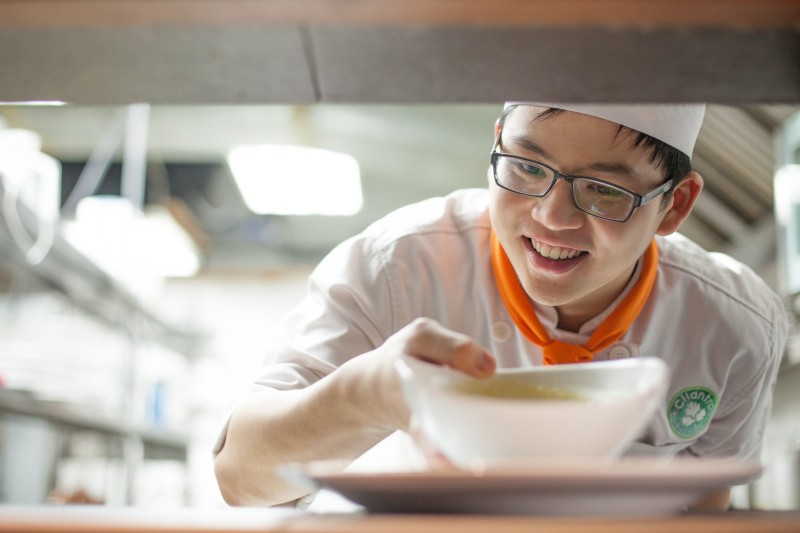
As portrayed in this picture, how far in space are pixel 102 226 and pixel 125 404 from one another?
34.1 inches

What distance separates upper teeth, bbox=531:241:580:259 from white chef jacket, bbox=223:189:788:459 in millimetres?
176

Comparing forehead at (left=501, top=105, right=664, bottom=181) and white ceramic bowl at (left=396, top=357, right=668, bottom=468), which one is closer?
white ceramic bowl at (left=396, top=357, right=668, bottom=468)

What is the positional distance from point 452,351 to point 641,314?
0.94 m

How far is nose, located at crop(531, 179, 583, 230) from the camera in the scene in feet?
3.87

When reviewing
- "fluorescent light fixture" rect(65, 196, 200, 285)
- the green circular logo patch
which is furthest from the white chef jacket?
"fluorescent light fixture" rect(65, 196, 200, 285)

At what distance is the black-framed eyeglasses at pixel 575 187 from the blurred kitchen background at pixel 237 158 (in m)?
0.25

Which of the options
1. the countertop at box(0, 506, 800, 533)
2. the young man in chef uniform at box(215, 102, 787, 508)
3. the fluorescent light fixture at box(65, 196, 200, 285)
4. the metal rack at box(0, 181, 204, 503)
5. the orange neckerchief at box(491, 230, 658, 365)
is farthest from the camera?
the fluorescent light fixture at box(65, 196, 200, 285)

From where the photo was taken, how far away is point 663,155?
127 centimetres

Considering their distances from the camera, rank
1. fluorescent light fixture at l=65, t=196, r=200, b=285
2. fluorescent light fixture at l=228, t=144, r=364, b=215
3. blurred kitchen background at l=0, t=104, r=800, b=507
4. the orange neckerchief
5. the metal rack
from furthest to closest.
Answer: fluorescent light fixture at l=228, t=144, r=364, b=215, fluorescent light fixture at l=65, t=196, r=200, b=285, blurred kitchen background at l=0, t=104, r=800, b=507, the metal rack, the orange neckerchief

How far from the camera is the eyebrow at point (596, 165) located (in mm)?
1183

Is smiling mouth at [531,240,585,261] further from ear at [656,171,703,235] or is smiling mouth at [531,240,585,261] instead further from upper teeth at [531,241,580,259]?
ear at [656,171,703,235]

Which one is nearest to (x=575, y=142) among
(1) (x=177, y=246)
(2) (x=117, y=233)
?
(2) (x=117, y=233)

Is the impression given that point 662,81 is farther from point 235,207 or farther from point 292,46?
point 235,207

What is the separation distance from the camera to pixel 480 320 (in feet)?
4.77
